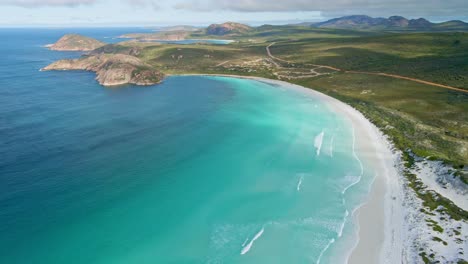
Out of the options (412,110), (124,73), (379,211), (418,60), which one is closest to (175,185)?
(379,211)

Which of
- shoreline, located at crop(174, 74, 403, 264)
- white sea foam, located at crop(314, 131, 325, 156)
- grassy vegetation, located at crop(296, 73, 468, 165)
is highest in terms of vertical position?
grassy vegetation, located at crop(296, 73, 468, 165)

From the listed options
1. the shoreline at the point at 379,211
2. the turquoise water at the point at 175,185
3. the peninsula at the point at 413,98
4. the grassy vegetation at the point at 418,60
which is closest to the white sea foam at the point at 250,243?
the turquoise water at the point at 175,185

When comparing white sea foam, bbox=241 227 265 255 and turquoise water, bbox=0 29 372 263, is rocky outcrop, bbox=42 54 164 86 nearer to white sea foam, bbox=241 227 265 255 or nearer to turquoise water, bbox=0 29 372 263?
turquoise water, bbox=0 29 372 263

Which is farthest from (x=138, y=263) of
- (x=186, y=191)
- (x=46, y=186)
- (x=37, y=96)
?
(x=37, y=96)

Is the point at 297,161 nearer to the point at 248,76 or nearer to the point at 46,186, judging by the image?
the point at 46,186

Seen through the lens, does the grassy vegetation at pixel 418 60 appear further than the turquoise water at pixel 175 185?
Yes

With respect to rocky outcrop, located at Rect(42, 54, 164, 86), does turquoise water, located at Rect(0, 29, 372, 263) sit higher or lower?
lower

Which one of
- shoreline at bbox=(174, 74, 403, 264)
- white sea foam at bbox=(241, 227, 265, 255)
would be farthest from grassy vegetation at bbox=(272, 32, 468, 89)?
white sea foam at bbox=(241, 227, 265, 255)

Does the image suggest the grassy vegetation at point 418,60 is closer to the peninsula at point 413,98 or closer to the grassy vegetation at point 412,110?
the peninsula at point 413,98
